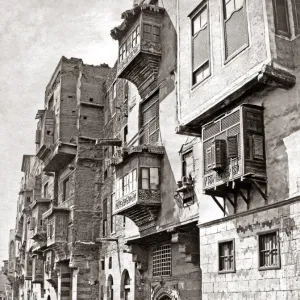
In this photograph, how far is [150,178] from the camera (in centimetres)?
2027

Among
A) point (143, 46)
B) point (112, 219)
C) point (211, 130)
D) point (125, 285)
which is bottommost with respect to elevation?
point (125, 285)

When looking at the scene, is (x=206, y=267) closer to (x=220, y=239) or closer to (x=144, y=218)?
(x=220, y=239)

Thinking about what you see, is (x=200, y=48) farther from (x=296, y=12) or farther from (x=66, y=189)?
(x=66, y=189)

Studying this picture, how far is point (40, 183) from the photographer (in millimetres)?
45781

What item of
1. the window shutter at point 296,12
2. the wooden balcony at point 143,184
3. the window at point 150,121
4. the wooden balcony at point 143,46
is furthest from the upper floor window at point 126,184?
the window shutter at point 296,12

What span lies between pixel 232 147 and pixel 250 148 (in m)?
0.50

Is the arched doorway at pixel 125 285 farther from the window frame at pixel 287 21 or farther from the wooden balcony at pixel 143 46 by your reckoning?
the window frame at pixel 287 21

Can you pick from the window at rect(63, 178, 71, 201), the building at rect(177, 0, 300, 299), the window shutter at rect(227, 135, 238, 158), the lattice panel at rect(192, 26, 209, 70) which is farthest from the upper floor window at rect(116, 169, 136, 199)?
the window at rect(63, 178, 71, 201)

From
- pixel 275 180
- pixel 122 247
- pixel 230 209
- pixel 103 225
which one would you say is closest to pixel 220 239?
pixel 230 209

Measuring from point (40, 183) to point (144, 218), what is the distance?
26.8 meters

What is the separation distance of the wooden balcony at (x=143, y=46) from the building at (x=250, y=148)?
20.3 ft

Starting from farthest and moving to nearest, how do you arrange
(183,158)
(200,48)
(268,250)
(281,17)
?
(183,158) < (200,48) < (281,17) < (268,250)

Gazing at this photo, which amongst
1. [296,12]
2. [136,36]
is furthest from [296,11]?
[136,36]

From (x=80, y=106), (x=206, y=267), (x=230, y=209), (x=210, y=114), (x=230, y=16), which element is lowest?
(x=206, y=267)
